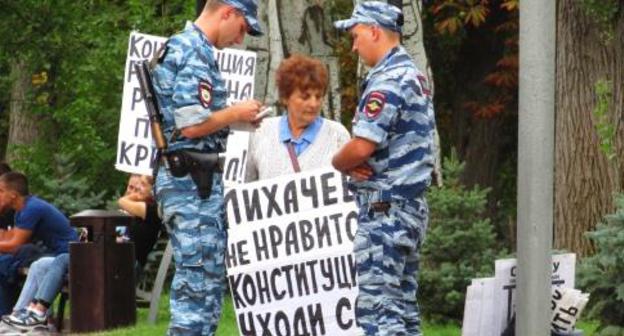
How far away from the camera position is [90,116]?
2319 centimetres

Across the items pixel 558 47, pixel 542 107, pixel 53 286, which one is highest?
pixel 558 47

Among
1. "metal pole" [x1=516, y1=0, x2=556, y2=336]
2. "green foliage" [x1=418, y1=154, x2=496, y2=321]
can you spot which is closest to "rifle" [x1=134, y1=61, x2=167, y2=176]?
"metal pole" [x1=516, y1=0, x2=556, y2=336]

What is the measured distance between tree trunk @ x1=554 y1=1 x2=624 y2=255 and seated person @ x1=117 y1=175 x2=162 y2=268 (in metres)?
3.28

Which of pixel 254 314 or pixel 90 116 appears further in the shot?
pixel 90 116

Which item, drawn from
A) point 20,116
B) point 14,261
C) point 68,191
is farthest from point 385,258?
point 20,116

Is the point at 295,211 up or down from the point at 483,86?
down

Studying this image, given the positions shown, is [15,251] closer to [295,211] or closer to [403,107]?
[295,211]

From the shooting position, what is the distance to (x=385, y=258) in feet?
29.4

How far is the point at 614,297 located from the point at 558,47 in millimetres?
5572

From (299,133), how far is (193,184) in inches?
93.6

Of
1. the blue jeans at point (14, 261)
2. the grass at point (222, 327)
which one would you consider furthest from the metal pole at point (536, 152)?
the blue jeans at point (14, 261)

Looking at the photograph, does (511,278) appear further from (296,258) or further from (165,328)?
(165,328)

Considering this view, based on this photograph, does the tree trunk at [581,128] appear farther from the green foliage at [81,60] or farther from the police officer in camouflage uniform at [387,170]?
the green foliage at [81,60]

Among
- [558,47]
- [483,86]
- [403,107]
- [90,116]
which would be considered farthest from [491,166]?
[403,107]
